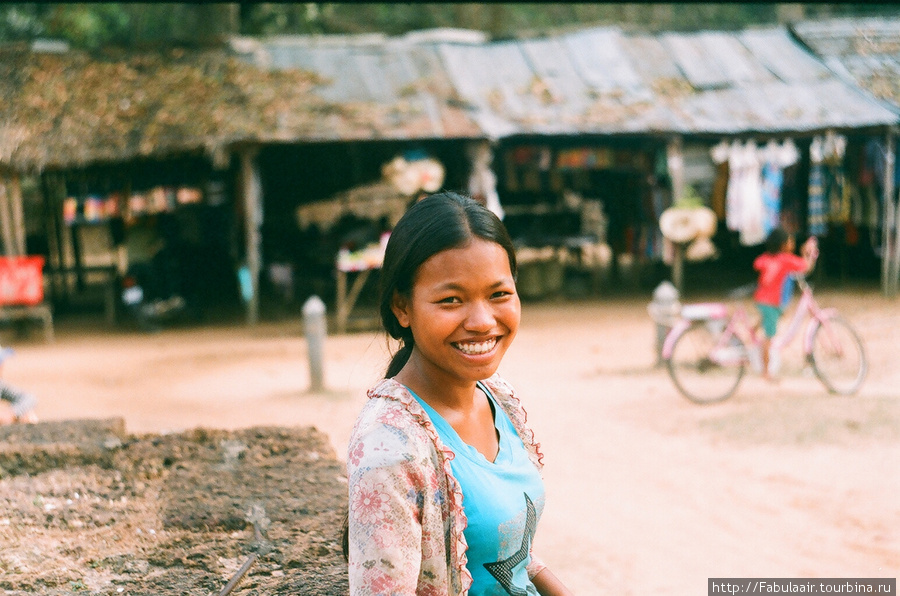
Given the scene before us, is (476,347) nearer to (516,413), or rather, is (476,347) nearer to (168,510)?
(516,413)

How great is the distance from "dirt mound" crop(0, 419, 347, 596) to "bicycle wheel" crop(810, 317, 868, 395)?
5.52m

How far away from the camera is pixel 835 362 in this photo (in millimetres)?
7379

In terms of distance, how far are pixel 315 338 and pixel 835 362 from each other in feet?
15.6

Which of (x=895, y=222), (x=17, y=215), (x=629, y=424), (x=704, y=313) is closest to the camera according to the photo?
(x=629, y=424)

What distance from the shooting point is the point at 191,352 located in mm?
10539

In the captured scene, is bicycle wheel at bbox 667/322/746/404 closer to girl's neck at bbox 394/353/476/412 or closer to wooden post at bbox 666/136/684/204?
wooden post at bbox 666/136/684/204

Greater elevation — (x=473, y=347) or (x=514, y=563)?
(x=473, y=347)

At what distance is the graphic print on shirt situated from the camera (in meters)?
1.61

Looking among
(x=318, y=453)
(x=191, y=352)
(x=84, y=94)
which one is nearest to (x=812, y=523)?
(x=318, y=453)

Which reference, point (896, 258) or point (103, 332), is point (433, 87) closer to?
point (103, 332)

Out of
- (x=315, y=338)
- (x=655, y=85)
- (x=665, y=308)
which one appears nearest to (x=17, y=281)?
(x=315, y=338)

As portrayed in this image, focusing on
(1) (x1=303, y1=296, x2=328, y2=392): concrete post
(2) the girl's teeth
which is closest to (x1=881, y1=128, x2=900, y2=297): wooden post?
(1) (x1=303, y1=296, x2=328, y2=392): concrete post

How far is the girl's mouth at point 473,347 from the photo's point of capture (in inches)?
63.9

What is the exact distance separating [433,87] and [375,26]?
37.3 feet
